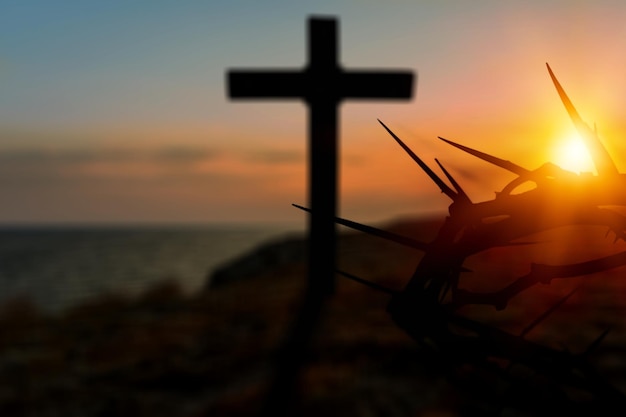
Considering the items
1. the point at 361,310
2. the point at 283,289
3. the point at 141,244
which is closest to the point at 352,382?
the point at 361,310

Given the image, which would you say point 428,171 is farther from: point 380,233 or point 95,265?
point 95,265

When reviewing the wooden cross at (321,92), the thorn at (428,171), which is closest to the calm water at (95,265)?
the wooden cross at (321,92)

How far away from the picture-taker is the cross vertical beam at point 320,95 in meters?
5.55

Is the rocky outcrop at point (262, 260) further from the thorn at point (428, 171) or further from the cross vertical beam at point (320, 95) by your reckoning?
the thorn at point (428, 171)

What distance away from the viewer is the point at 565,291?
6.90m

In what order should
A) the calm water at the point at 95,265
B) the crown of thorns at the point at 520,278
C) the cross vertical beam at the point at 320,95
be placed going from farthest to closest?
1. the calm water at the point at 95,265
2. the cross vertical beam at the point at 320,95
3. the crown of thorns at the point at 520,278

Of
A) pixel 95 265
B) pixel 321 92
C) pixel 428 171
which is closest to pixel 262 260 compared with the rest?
pixel 321 92

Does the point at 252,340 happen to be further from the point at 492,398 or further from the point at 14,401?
the point at 492,398

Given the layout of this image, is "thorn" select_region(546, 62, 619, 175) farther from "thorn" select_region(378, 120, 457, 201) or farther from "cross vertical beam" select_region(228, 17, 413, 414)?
"cross vertical beam" select_region(228, 17, 413, 414)

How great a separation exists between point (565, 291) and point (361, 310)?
2.10m

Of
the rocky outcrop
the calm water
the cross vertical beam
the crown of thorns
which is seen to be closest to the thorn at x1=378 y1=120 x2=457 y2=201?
the crown of thorns

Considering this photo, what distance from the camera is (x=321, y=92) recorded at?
5.81 meters

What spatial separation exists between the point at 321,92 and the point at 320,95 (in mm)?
37

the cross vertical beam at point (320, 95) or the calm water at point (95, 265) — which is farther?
the calm water at point (95, 265)
